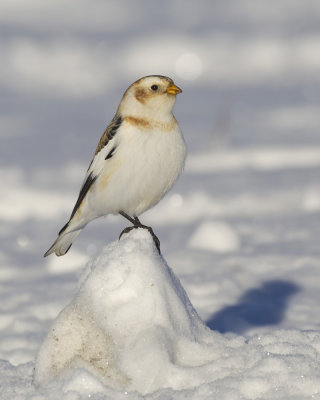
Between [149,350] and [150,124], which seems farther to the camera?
[150,124]

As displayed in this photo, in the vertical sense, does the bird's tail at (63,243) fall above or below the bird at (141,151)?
below

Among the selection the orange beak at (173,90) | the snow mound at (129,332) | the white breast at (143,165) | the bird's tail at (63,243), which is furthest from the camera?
the bird's tail at (63,243)

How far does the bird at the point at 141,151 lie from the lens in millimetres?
5172

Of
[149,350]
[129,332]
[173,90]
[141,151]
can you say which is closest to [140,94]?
[173,90]

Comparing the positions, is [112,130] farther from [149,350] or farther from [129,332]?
[149,350]

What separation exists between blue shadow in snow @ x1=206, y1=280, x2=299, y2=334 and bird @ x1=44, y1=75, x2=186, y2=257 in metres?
1.21

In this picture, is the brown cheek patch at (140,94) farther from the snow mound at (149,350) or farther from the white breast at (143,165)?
the snow mound at (149,350)

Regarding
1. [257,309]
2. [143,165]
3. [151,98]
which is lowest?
[257,309]

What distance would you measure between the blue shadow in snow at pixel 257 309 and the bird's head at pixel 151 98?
1.72 meters

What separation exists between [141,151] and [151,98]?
0.35 meters

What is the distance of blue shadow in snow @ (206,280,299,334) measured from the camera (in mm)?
6222

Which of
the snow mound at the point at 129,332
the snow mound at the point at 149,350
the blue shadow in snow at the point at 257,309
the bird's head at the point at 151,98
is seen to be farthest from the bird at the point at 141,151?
the blue shadow in snow at the point at 257,309

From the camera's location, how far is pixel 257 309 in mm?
6559

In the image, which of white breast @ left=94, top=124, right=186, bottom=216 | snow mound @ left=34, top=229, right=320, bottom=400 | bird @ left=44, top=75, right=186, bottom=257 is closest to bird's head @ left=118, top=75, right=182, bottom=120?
bird @ left=44, top=75, right=186, bottom=257
